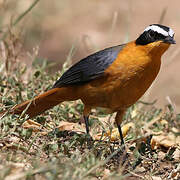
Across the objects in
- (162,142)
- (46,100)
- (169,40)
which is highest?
(169,40)

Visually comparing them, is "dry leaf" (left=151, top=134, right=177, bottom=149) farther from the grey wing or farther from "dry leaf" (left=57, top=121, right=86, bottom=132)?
the grey wing

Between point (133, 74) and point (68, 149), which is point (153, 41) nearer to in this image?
point (133, 74)

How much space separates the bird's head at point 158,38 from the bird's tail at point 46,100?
3.45ft

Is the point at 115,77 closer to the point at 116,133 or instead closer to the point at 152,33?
the point at 152,33

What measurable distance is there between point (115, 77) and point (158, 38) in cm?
62

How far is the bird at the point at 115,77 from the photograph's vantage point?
16.1 feet

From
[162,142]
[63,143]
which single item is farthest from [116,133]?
[63,143]

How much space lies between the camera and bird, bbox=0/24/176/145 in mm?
4902

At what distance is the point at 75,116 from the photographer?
5938 mm

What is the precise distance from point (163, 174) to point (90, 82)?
4.30ft

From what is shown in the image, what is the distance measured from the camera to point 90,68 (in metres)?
5.23

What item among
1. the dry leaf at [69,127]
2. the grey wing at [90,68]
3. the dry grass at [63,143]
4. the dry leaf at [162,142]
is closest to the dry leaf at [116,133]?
the dry grass at [63,143]

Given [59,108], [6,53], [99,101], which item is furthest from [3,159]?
[6,53]

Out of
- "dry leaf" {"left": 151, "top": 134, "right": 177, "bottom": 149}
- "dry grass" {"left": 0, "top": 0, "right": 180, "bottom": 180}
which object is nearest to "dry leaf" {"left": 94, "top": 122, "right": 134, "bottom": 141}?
"dry grass" {"left": 0, "top": 0, "right": 180, "bottom": 180}
